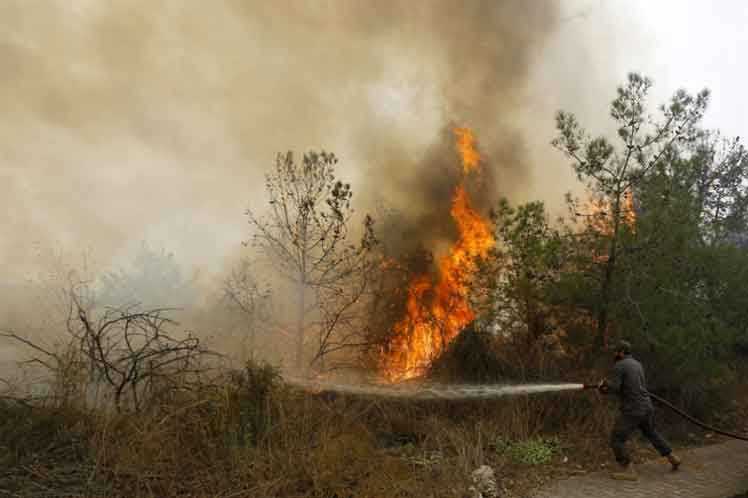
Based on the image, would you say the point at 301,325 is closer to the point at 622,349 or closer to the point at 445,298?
the point at 445,298

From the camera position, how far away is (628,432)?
8.55 meters

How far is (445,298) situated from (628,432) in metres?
8.69

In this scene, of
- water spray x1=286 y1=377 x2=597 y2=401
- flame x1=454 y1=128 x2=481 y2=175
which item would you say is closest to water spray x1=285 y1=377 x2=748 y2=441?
water spray x1=286 y1=377 x2=597 y2=401

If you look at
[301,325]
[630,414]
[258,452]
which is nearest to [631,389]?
[630,414]

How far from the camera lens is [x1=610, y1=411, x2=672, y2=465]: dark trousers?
27.7 ft

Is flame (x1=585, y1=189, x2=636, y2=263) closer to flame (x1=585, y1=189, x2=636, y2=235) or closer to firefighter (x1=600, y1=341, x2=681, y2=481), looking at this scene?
flame (x1=585, y1=189, x2=636, y2=235)

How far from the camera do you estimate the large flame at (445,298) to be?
13.3 m

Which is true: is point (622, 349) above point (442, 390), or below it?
above

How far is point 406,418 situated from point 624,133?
7248mm

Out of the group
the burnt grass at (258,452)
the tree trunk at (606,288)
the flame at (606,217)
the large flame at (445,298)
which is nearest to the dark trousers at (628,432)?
the burnt grass at (258,452)

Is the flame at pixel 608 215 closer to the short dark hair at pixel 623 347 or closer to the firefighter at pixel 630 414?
the short dark hair at pixel 623 347

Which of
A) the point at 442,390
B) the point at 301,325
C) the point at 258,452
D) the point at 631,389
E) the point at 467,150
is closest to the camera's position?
the point at 258,452

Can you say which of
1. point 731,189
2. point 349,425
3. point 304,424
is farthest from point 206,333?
point 731,189

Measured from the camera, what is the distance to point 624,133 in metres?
11.8
